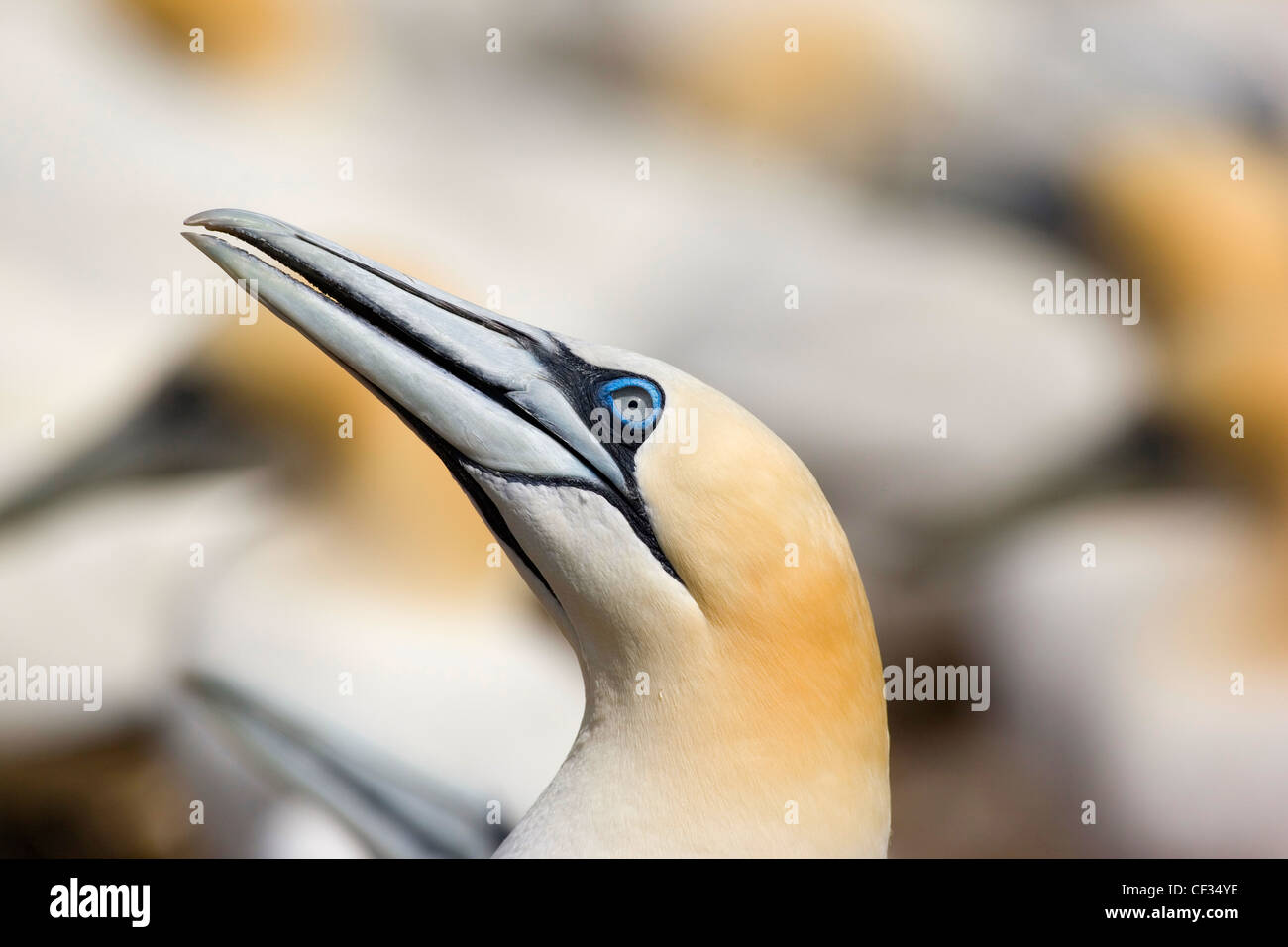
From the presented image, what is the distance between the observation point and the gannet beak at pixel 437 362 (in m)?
1.64

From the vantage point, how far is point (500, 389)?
5.54 ft

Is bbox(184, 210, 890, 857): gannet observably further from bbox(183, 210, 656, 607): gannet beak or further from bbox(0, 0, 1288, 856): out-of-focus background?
bbox(0, 0, 1288, 856): out-of-focus background

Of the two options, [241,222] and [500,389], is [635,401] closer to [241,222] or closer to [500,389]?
[500,389]

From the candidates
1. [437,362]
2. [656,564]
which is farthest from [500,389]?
[656,564]

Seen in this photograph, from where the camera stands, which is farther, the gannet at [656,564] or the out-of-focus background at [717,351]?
the out-of-focus background at [717,351]

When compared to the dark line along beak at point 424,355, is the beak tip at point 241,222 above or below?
above

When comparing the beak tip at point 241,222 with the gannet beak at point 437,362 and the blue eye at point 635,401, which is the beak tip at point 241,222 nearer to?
the gannet beak at point 437,362

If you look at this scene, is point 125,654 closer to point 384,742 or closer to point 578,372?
point 384,742

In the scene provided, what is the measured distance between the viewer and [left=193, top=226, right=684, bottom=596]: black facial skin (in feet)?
5.42

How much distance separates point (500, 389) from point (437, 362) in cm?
10

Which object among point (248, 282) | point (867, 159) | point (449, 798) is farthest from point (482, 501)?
point (867, 159)

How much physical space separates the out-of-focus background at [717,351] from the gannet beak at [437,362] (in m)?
2.11

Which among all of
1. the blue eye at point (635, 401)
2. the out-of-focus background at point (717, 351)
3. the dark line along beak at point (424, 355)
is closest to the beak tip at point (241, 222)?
the dark line along beak at point (424, 355)

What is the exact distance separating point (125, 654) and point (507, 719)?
1221mm
